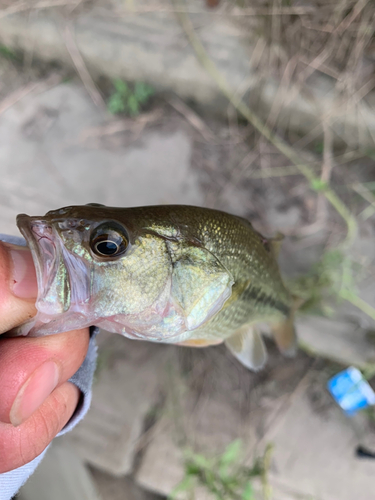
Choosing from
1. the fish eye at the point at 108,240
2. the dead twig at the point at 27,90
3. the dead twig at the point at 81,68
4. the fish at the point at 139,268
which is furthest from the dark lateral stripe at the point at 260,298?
the dead twig at the point at 27,90

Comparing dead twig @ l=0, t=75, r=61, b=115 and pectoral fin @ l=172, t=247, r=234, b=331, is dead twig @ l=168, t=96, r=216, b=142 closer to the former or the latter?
dead twig @ l=0, t=75, r=61, b=115

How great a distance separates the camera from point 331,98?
2.01 meters

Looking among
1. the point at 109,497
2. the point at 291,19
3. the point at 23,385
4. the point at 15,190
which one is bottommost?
the point at 109,497

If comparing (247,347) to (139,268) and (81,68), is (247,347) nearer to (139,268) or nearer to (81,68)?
(139,268)

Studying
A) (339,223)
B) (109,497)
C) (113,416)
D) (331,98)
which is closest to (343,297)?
(339,223)

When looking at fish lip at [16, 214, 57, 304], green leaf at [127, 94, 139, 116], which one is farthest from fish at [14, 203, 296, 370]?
green leaf at [127, 94, 139, 116]

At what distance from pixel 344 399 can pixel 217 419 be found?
810mm

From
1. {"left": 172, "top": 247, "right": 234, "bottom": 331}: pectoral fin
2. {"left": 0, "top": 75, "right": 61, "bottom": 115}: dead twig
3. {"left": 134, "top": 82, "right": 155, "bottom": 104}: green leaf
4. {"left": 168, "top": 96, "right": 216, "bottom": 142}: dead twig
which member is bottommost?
{"left": 172, "top": 247, "right": 234, "bottom": 331}: pectoral fin

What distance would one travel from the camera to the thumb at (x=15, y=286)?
0.76 metres

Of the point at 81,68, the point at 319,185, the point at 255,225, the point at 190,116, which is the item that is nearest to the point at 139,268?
the point at 255,225

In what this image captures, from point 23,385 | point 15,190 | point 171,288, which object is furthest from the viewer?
point 15,190

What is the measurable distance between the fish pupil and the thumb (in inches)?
6.9

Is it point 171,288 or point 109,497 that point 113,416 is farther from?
point 171,288

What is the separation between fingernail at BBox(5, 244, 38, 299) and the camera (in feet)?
2.52
